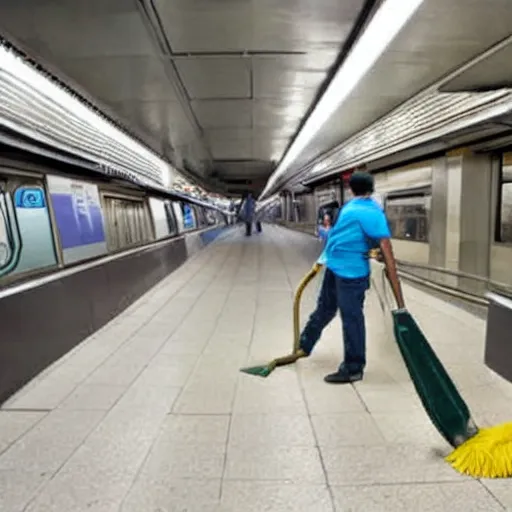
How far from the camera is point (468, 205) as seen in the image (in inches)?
272

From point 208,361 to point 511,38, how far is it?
317 centimetres

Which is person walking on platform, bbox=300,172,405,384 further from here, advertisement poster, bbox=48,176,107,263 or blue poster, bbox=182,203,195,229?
blue poster, bbox=182,203,195,229

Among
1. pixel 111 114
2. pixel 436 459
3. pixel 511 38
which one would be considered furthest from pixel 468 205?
pixel 436 459

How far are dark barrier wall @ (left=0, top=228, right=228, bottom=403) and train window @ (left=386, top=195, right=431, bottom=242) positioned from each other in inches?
202

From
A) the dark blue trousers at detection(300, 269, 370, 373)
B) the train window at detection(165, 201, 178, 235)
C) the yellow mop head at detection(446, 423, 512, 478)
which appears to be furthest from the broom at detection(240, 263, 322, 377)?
the train window at detection(165, 201, 178, 235)

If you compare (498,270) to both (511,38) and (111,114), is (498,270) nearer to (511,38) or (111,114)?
(511,38)

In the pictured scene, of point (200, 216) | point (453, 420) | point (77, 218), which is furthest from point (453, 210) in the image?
point (200, 216)

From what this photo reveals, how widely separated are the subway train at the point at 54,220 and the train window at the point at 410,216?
5.11m

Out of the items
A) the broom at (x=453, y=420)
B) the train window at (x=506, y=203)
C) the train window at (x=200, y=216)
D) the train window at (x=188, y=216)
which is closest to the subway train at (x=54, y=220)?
the broom at (x=453, y=420)

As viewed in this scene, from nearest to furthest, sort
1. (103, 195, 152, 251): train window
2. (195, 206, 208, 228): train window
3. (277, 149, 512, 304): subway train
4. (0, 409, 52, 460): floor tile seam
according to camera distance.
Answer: (0, 409, 52, 460): floor tile seam < (103, 195, 152, 251): train window < (277, 149, 512, 304): subway train < (195, 206, 208, 228): train window

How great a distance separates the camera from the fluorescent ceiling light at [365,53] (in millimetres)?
2676

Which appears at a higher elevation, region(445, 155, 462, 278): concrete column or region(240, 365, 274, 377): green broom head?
region(445, 155, 462, 278): concrete column

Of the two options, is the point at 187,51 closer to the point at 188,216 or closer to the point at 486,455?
the point at 486,455

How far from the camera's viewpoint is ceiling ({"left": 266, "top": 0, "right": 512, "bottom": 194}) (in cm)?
276
